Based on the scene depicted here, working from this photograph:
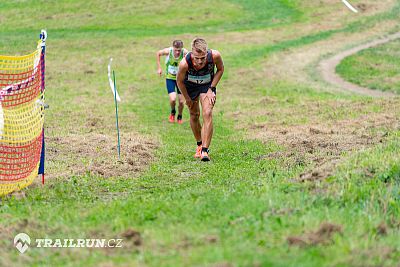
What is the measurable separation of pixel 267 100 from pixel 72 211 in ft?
42.3

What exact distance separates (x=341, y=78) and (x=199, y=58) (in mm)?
16031

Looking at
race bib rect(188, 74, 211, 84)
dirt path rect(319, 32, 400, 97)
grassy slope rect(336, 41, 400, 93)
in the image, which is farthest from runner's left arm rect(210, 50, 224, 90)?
grassy slope rect(336, 41, 400, 93)

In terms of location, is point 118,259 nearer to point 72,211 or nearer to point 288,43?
point 72,211

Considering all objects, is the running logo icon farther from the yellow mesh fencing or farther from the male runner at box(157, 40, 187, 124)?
the male runner at box(157, 40, 187, 124)

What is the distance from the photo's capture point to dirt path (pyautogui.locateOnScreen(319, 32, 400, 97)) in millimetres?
23312

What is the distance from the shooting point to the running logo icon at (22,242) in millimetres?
6729

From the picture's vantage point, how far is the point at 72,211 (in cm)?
798

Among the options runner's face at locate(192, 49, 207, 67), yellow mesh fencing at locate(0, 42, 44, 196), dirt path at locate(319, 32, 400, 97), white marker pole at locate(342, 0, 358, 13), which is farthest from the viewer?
white marker pole at locate(342, 0, 358, 13)

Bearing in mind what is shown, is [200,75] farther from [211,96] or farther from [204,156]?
[204,156]

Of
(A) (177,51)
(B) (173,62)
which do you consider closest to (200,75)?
(A) (177,51)

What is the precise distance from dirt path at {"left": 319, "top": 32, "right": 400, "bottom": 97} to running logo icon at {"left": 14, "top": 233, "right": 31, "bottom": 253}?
55.9 ft

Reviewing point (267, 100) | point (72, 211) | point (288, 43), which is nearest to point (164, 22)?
point (288, 43)

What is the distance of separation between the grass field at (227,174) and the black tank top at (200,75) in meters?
1.24

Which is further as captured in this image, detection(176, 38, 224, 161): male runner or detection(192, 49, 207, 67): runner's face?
detection(176, 38, 224, 161): male runner
